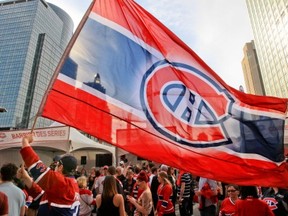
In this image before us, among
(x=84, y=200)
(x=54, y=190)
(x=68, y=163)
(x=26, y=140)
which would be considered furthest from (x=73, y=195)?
(x=84, y=200)

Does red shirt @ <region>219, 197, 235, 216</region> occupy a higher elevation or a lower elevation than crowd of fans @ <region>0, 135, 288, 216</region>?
lower

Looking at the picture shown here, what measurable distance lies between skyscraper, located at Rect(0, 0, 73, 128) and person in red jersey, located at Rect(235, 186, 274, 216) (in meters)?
109

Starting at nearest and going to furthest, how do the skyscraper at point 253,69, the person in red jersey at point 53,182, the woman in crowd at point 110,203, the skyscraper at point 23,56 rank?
the person in red jersey at point 53,182, the woman in crowd at point 110,203, the skyscraper at point 23,56, the skyscraper at point 253,69

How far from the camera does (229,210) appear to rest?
448cm

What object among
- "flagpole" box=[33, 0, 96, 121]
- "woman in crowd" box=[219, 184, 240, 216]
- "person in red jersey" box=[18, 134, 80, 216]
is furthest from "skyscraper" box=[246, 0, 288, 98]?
"person in red jersey" box=[18, 134, 80, 216]

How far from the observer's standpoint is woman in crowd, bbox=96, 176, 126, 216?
380 centimetres

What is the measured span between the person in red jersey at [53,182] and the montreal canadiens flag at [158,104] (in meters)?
0.45

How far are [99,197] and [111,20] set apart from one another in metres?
2.67

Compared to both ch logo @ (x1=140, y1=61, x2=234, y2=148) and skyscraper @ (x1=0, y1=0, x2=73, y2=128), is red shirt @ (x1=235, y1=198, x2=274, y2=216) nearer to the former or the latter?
ch logo @ (x1=140, y1=61, x2=234, y2=148)

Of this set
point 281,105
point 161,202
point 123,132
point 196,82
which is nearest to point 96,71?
point 123,132

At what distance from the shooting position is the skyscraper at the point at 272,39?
77.1 m

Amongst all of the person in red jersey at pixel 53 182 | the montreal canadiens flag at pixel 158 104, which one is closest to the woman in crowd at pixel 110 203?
the person in red jersey at pixel 53 182

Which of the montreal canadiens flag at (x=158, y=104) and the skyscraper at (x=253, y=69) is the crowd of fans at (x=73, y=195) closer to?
the montreal canadiens flag at (x=158, y=104)

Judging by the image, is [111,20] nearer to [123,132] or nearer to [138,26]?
[138,26]
